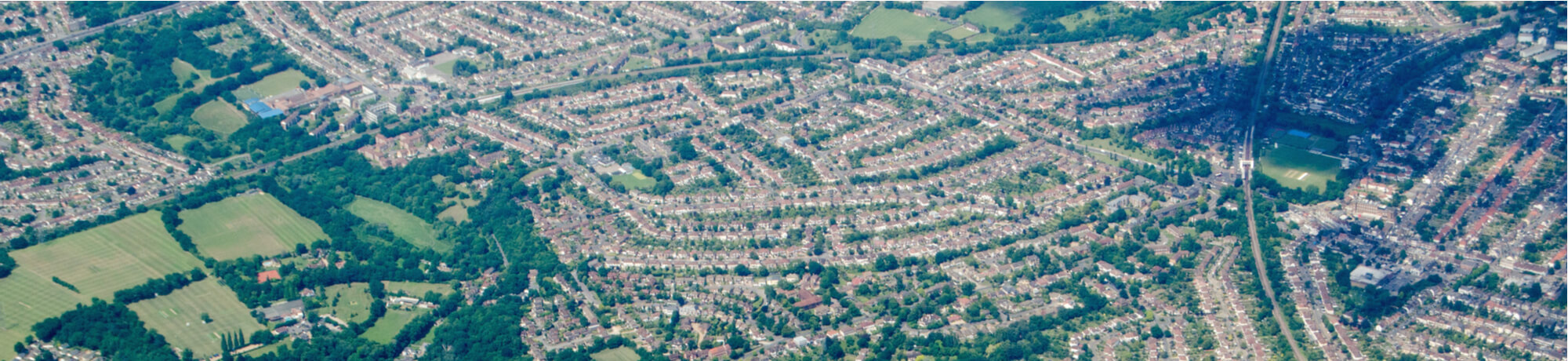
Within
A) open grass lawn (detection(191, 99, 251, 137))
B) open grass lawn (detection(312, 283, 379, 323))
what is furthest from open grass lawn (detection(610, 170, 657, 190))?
open grass lawn (detection(191, 99, 251, 137))

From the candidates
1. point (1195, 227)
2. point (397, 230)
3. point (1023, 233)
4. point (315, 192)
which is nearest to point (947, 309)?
point (1023, 233)

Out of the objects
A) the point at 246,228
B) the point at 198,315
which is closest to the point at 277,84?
the point at 246,228

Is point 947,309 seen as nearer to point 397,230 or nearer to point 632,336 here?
point 632,336

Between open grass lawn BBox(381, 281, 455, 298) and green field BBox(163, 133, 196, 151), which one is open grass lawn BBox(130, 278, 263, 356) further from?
green field BBox(163, 133, 196, 151)

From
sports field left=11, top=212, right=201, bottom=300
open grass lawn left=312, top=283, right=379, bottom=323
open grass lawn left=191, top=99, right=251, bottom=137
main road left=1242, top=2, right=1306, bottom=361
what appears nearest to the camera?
main road left=1242, top=2, right=1306, bottom=361

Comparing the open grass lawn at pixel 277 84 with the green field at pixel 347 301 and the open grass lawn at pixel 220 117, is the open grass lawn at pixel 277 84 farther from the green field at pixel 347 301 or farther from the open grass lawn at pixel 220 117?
the green field at pixel 347 301

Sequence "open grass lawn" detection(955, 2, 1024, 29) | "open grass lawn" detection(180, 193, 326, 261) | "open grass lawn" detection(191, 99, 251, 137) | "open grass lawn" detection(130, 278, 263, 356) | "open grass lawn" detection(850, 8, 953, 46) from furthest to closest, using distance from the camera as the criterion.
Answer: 1. "open grass lawn" detection(955, 2, 1024, 29)
2. "open grass lawn" detection(850, 8, 953, 46)
3. "open grass lawn" detection(191, 99, 251, 137)
4. "open grass lawn" detection(180, 193, 326, 261)
5. "open grass lawn" detection(130, 278, 263, 356)

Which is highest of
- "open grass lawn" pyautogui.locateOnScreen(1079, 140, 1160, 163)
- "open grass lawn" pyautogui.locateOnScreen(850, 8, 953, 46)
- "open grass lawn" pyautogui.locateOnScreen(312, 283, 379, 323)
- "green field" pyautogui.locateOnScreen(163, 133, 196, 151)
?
"open grass lawn" pyautogui.locateOnScreen(1079, 140, 1160, 163)
